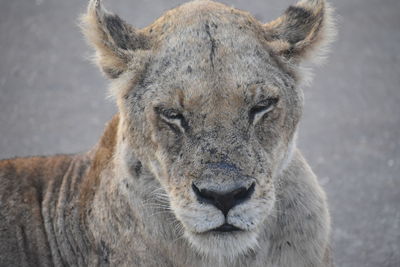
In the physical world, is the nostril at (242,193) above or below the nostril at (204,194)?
below

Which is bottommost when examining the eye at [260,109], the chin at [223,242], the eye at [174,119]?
the chin at [223,242]

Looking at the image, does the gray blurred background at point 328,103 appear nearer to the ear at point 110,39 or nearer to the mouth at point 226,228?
the mouth at point 226,228

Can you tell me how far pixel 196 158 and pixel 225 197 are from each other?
0.33m

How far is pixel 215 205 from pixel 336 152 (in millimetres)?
4667

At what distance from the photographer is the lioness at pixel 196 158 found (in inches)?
143

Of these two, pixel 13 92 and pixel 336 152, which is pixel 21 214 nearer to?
pixel 336 152

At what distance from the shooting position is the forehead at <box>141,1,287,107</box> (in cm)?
372

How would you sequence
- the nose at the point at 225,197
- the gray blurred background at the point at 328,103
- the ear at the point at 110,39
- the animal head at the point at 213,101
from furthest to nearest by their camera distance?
1. the gray blurred background at the point at 328,103
2. the ear at the point at 110,39
3. the animal head at the point at 213,101
4. the nose at the point at 225,197

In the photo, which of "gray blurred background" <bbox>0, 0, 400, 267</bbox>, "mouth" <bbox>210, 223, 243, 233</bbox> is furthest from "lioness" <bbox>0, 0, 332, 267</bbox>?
"gray blurred background" <bbox>0, 0, 400, 267</bbox>

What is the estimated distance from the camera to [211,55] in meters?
3.79

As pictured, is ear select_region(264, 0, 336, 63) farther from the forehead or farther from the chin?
the chin

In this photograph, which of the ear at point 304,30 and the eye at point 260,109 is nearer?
the eye at point 260,109

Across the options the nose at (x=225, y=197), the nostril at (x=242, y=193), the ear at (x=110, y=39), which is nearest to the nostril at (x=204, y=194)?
the nose at (x=225, y=197)

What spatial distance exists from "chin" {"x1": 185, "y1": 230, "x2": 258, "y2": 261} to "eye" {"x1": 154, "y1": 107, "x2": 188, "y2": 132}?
0.57 meters
